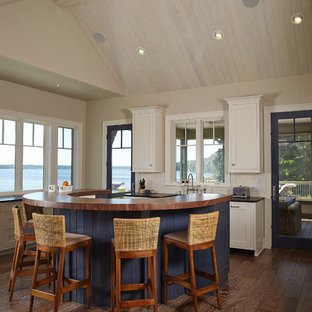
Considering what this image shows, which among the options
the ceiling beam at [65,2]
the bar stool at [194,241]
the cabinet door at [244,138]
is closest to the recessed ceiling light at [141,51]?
the ceiling beam at [65,2]

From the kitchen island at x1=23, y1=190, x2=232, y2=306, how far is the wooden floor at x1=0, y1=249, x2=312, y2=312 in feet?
0.72

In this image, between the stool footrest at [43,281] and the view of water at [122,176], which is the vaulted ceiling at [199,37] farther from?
the stool footrest at [43,281]

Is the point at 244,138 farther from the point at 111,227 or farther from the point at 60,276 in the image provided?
the point at 60,276

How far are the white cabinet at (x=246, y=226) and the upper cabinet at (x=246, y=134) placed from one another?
608 millimetres

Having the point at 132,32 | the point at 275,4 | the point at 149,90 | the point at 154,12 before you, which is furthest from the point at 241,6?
the point at 149,90

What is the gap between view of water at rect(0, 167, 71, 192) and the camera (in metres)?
6.15

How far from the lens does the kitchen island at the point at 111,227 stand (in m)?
3.25

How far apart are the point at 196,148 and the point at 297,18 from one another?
275 cm

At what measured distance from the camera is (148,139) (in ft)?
21.8

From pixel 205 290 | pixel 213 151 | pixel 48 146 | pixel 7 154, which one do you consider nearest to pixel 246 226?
pixel 213 151

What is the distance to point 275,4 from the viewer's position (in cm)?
478

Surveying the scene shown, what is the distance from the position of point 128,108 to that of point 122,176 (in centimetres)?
148

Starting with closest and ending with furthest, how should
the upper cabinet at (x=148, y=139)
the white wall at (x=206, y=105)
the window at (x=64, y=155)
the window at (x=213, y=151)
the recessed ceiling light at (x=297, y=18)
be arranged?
the recessed ceiling light at (x=297, y=18) < the white wall at (x=206, y=105) < the window at (x=213, y=151) < the upper cabinet at (x=148, y=139) < the window at (x=64, y=155)

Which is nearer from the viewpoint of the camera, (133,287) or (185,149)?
(133,287)
